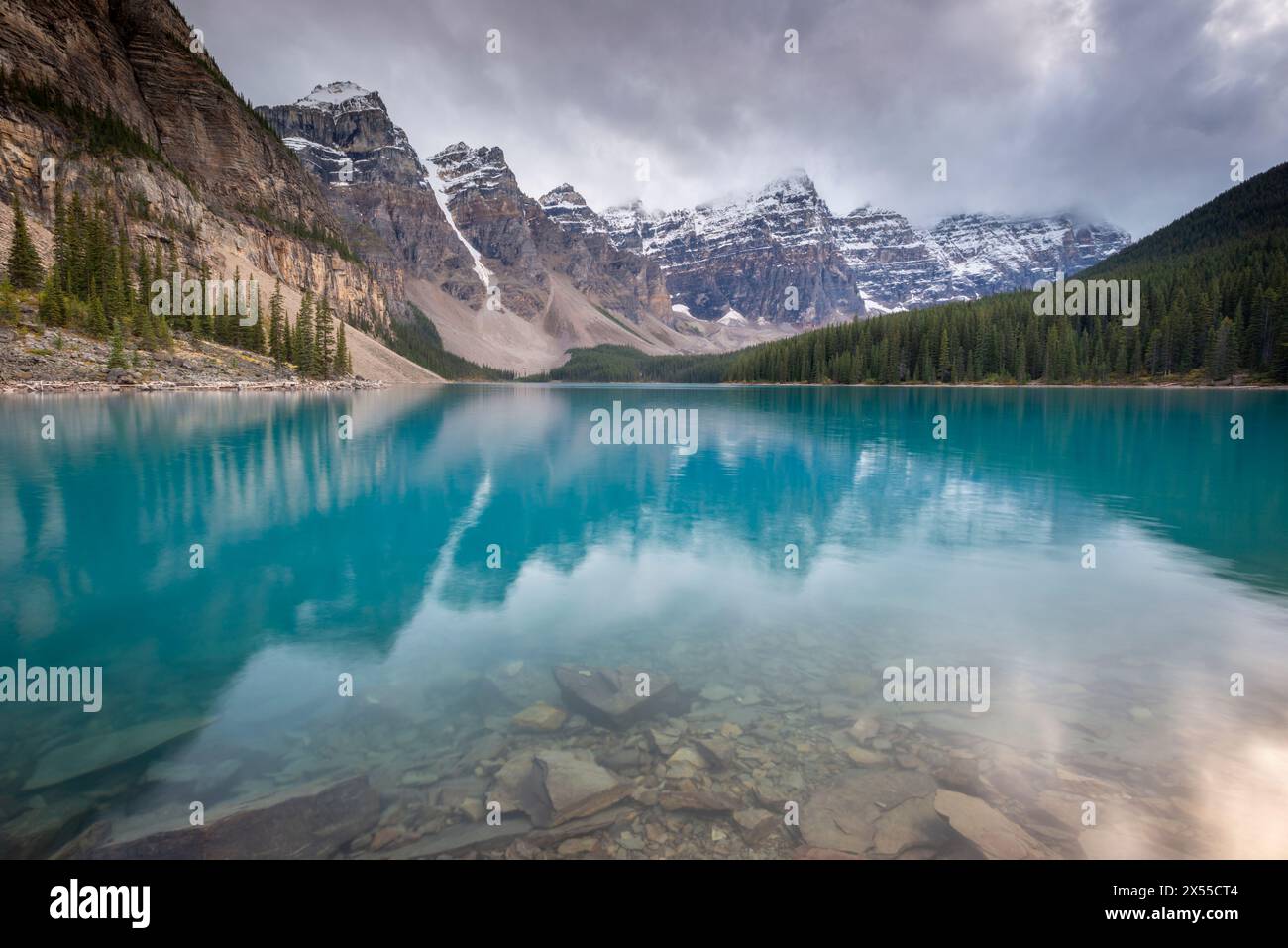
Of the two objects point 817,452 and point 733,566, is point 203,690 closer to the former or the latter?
point 733,566

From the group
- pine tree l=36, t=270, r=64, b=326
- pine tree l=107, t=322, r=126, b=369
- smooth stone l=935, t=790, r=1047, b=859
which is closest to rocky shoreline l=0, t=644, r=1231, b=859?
smooth stone l=935, t=790, r=1047, b=859

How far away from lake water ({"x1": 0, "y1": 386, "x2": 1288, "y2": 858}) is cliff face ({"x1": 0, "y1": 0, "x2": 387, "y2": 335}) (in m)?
88.7

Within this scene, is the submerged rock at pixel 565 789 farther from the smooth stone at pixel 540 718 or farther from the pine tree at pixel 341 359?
the pine tree at pixel 341 359

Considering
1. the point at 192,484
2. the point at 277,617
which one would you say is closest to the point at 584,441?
the point at 192,484

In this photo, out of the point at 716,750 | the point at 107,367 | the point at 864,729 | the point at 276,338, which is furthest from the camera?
the point at 276,338

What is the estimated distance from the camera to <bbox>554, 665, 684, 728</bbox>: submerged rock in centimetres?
776

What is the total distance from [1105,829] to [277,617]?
12.7m

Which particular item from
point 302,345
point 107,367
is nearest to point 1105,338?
point 302,345

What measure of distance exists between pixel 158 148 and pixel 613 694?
165 m

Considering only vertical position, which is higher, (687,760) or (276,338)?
(276,338)

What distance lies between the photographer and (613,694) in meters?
8.27

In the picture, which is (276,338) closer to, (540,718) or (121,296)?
(121,296)

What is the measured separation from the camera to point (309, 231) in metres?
156
